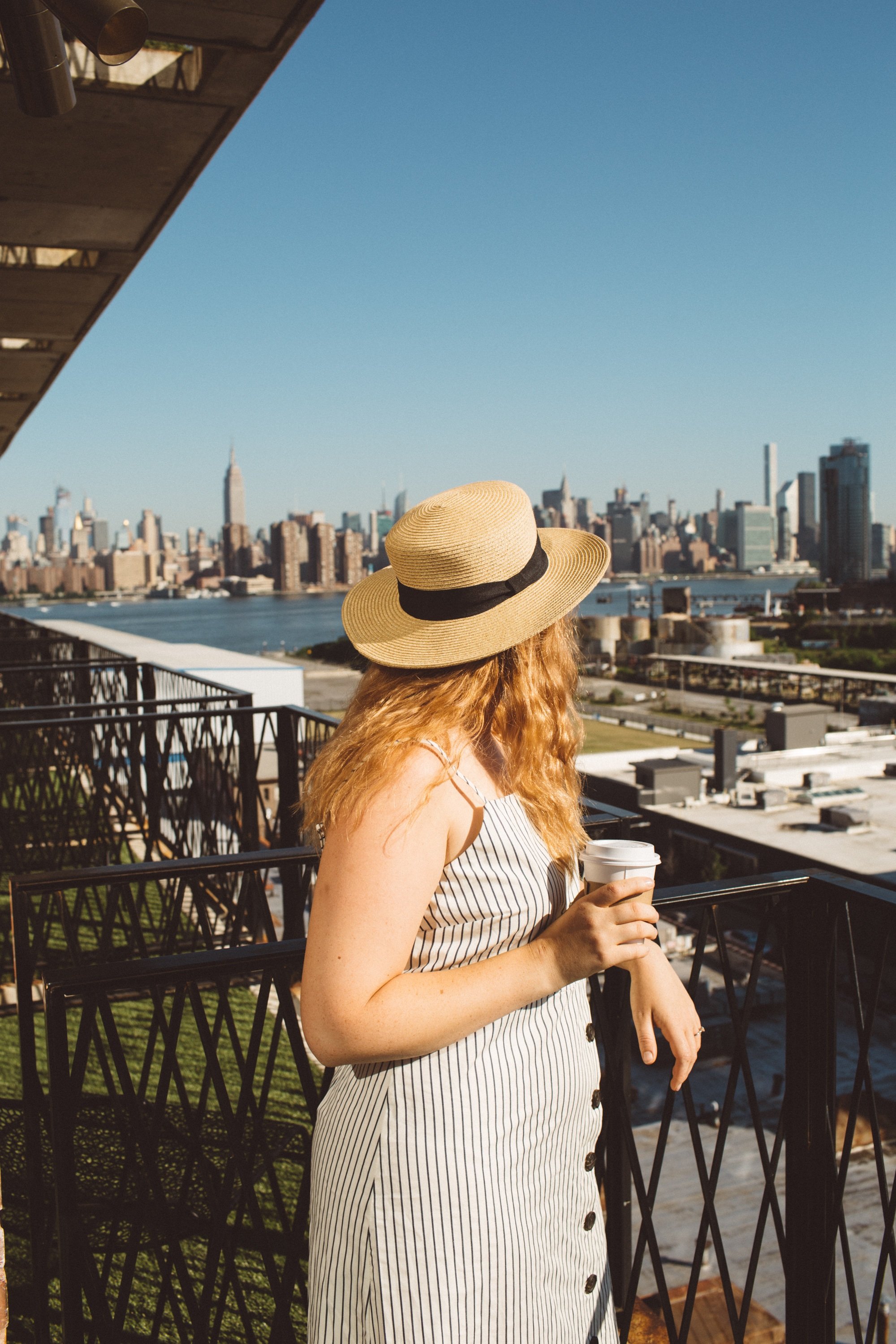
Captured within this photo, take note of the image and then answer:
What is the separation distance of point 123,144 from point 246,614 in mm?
161638

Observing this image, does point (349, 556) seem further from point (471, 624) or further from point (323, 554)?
point (471, 624)

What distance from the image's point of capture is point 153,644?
21.0 meters

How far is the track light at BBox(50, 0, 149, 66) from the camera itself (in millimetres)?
1759

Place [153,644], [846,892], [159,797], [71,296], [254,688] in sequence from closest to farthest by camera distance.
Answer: [846,892] < [71,296] < [159,797] < [254,688] < [153,644]

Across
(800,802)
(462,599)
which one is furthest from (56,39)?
(800,802)

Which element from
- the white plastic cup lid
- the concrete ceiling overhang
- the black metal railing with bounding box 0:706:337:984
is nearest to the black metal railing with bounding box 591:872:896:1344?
the white plastic cup lid

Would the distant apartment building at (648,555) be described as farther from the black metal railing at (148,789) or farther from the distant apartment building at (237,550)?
the black metal railing at (148,789)

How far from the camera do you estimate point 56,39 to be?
2.20 metres

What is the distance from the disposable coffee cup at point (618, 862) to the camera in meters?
1.27

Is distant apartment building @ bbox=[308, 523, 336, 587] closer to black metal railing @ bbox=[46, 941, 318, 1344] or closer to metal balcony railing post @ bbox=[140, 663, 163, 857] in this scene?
metal balcony railing post @ bbox=[140, 663, 163, 857]

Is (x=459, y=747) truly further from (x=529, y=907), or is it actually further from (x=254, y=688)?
(x=254, y=688)

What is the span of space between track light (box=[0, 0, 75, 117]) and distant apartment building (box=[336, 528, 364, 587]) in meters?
148

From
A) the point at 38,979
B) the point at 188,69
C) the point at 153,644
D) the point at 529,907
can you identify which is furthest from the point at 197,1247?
the point at 153,644

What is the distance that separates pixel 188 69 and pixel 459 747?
11.3 ft
